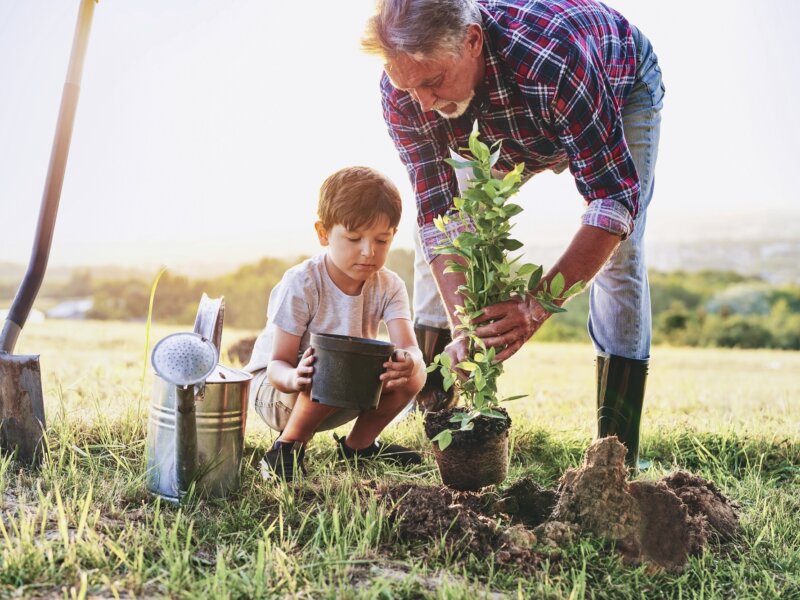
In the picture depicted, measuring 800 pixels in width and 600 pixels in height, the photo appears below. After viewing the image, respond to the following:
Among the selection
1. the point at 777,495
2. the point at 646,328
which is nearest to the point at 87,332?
the point at 646,328

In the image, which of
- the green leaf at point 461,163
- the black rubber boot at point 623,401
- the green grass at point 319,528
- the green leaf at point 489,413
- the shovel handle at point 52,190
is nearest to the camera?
the green grass at point 319,528

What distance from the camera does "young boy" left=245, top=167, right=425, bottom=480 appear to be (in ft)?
8.45

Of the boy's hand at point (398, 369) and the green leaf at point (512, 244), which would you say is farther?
the boy's hand at point (398, 369)

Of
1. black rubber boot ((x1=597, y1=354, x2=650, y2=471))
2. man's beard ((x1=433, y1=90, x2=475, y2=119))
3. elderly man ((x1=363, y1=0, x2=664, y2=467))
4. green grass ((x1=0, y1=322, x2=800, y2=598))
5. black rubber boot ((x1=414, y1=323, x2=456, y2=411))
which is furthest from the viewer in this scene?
black rubber boot ((x1=414, y1=323, x2=456, y2=411))

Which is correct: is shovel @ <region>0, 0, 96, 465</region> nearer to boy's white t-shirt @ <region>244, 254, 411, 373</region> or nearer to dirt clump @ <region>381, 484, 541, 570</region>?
boy's white t-shirt @ <region>244, 254, 411, 373</region>

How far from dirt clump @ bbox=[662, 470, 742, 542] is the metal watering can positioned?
1.31 metres

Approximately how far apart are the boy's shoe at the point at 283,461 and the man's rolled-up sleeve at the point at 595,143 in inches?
48.4

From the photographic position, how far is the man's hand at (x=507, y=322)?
7.22 feet

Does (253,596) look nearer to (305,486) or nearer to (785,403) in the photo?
(305,486)

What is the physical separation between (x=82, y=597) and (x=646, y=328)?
7.53 ft

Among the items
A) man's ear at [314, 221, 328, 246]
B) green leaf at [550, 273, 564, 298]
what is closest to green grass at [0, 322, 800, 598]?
green leaf at [550, 273, 564, 298]

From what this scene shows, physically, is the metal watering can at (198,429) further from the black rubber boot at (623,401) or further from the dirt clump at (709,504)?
the black rubber boot at (623,401)

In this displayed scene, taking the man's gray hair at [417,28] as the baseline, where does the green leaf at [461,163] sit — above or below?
below

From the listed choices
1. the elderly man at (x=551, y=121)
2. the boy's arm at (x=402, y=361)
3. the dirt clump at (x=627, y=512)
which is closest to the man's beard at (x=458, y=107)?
the elderly man at (x=551, y=121)
